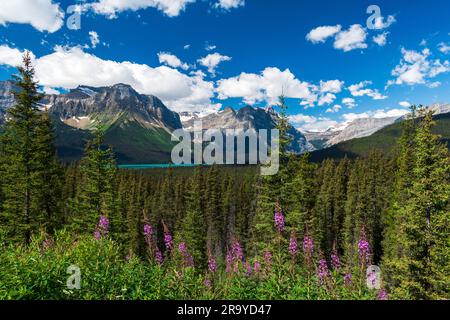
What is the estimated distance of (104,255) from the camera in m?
7.97

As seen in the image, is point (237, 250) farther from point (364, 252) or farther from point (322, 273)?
point (364, 252)

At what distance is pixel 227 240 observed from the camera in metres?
20.5

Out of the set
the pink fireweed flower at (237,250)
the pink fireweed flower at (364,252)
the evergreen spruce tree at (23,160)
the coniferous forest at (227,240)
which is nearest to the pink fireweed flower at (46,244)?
the coniferous forest at (227,240)

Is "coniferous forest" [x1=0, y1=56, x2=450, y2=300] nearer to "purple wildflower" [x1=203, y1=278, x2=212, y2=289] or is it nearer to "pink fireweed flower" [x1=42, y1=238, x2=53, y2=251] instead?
"pink fireweed flower" [x1=42, y1=238, x2=53, y2=251]

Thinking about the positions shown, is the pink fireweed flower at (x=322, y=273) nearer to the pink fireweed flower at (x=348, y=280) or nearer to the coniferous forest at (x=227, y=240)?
the coniferous forest at (x=227, y=240)

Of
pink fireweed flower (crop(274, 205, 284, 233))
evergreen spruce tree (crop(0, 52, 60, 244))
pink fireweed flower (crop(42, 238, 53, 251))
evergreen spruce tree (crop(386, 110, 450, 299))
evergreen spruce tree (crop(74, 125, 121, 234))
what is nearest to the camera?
pink fireweed flower (crop(274, 205, 284, 233))

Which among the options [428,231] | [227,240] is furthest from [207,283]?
[428,231]

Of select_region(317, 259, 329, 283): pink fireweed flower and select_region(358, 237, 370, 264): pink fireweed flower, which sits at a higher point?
select_region(358, 237, 370, 264): pink fireweed flower

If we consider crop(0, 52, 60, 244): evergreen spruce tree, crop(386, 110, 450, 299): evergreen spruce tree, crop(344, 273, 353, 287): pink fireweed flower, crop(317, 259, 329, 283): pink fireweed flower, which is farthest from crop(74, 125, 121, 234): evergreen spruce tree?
crop(344, 273, 353, 287): pink fireweed flower

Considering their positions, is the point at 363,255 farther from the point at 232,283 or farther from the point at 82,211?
the point at 82,211

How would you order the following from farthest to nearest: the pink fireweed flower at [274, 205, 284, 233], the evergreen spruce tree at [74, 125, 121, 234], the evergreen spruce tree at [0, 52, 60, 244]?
1. the evergreen spruce tree at [74, 125, 121, 234]
2. the evergreen spruce tree at [0, 52, 60, 244]
3. the pink fireweed flower at [274, 205, 284, 233]

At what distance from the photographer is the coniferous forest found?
6891mm

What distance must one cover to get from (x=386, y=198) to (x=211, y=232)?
3421 cm

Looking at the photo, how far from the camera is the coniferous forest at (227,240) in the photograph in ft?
22.6
